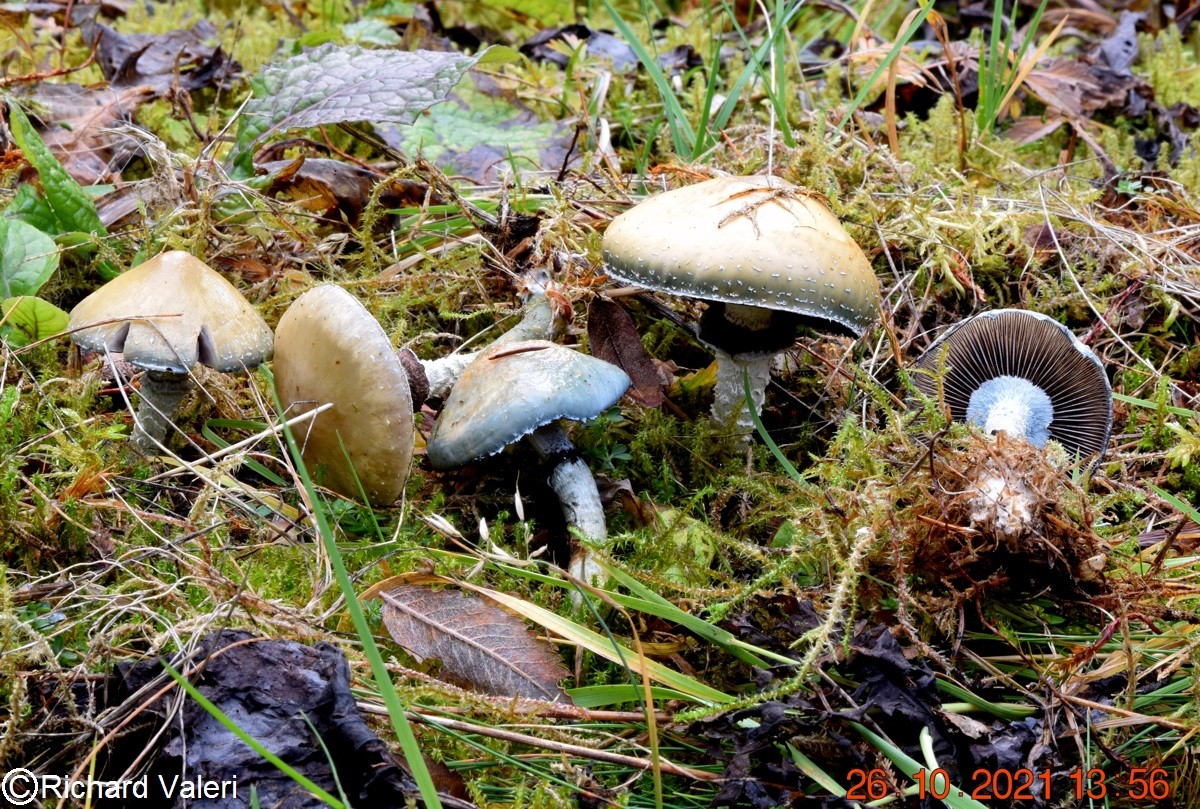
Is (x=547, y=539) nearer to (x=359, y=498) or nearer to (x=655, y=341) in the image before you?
(x=359, y=498)

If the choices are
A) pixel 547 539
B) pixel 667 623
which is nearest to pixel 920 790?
pixel 667 623

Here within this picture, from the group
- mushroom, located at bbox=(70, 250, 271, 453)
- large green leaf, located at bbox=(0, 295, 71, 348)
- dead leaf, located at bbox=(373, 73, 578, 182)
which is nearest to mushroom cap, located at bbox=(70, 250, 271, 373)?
mushroom, located at bbox=(70, 250, 271, 453)

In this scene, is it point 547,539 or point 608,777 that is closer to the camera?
point 608,777

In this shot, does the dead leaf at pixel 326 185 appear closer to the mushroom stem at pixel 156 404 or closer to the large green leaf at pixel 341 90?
the large green leaf at pixel 341 90

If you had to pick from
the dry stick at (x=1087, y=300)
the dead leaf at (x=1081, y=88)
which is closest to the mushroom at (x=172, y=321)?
the dry stick at (x=1087, y=300)

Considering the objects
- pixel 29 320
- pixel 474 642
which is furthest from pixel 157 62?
pixel 474 642

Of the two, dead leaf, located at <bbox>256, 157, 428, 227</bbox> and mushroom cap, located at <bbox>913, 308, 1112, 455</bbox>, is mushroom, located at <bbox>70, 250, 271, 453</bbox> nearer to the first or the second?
dead leaf, located at <bbox>256, 157, 428, 227</bbox>
